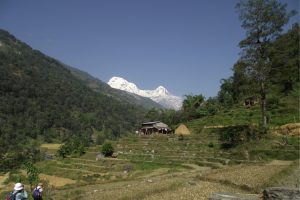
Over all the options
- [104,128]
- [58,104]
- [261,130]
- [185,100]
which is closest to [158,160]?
[261,130]

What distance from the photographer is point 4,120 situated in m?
150

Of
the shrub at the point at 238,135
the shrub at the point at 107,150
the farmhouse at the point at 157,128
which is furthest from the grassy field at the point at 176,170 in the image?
the farmhouse at the point at 157,128

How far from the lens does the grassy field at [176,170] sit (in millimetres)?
20156

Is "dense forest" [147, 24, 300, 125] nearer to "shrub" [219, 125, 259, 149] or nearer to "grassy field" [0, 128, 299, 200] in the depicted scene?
"shrub" [219, 125, 259, 149]

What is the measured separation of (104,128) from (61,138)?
41.0m

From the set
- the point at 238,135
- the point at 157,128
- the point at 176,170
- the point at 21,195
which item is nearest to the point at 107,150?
the point at 176,170

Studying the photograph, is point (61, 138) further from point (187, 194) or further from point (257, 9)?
point (187, 194)

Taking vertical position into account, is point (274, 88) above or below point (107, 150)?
above

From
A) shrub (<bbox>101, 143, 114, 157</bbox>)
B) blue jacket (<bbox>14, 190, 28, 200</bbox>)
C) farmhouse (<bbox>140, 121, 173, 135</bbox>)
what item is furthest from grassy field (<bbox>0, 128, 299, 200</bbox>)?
farmhouse (<bbox>140, 121, 173, 135</bbox>)

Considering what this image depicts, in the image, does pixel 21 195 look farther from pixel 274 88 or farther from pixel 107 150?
pixel 274 88

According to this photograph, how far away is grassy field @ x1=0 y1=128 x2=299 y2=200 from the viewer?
2016 cm

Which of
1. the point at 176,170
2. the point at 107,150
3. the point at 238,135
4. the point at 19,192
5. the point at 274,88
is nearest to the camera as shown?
the point at 19,192

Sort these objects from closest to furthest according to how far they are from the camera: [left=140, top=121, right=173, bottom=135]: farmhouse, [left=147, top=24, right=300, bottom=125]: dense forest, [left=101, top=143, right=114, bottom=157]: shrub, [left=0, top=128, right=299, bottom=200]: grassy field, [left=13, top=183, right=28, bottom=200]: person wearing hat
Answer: [left=13, top=183, right=28, bottom=200]: person wearing hat, [left=0, top=128, right=299, bottom=200]: grassy field, [left=147, top=24, right=300, bottom=125]: dense forest, [left=101, top=143, right=114, bottom=157]: shrub, [left=140, top=121, right=173, bottom=135]: farmhouse

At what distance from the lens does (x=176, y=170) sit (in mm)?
34000
